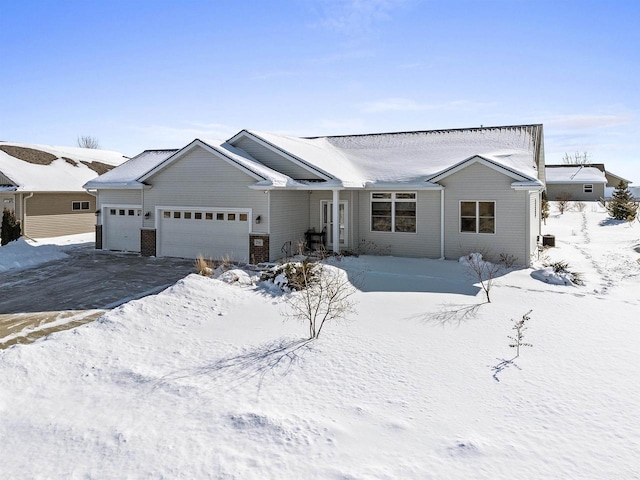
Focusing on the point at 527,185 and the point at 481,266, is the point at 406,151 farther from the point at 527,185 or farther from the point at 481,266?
the point at 481,266

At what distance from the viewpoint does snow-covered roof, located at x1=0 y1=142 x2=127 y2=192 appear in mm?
25578

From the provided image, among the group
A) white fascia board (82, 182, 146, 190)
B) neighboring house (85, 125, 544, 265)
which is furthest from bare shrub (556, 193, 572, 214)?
white fascia board (82, 182, 146, 190)

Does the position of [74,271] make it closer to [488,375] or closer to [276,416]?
[276,416]

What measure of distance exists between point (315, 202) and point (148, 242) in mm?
6889

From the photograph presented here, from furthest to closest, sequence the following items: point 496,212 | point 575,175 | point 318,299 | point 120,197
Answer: point 575,175 < point 120,197 < point 496,212 < point 318,299

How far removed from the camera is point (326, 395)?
6777mm

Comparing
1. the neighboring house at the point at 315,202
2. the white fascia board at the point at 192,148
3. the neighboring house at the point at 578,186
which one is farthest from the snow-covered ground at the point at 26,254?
the neighboring house at the point at 578,186

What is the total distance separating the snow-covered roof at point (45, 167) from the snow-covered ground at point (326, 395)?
18906mm

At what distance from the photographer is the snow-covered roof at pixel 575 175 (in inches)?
2021

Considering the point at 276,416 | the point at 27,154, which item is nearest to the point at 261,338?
the point at 276,416

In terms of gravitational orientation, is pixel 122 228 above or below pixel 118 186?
below

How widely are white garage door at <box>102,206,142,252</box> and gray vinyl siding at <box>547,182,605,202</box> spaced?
43.9 m

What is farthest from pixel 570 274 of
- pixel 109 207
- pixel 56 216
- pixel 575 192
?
pixel 575 192

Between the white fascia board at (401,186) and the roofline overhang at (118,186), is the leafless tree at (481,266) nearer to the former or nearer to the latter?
the white fascia board at (401,186)
